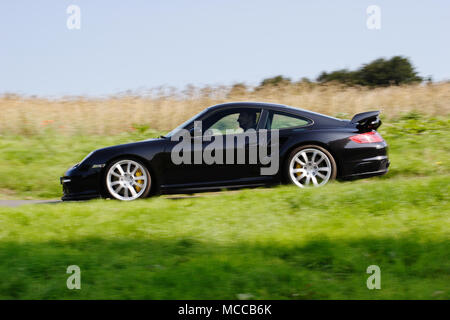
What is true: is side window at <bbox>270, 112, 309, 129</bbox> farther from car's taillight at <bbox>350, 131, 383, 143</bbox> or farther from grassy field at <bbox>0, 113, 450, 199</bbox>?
grassy field at <bbox>0, 113, 450, 199</bbox>

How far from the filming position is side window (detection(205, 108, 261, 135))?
26.8ft

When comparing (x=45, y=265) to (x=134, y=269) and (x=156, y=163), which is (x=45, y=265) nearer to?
(x=134, y=269)

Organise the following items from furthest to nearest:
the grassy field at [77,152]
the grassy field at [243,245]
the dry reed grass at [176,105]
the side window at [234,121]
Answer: the dry reed grass at [176,105] → the grassy field at [77,152] → the side window at [234,121] → the grassy field at [243,245]

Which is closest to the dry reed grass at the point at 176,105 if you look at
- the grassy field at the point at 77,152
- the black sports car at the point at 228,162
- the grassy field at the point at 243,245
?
the grassy field at the point at 77,152

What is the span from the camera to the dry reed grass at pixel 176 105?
1535 cm

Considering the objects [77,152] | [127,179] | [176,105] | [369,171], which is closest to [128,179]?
[127,179]

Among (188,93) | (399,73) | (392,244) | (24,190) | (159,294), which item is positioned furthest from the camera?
(399,73)

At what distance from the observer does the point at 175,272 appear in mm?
4738

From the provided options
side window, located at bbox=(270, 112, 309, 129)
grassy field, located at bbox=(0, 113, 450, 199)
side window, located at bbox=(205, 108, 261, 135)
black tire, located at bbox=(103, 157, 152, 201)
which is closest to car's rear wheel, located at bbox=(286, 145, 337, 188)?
side window, located at bbox=(270, 112, 309, 129)

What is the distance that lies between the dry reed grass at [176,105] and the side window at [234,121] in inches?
286

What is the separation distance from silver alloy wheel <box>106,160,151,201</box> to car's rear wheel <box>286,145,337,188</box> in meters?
2.11

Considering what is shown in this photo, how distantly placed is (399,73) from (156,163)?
28.7 m

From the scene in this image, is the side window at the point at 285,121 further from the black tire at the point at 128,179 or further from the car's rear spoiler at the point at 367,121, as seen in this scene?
the black tire at the point at 128,179
